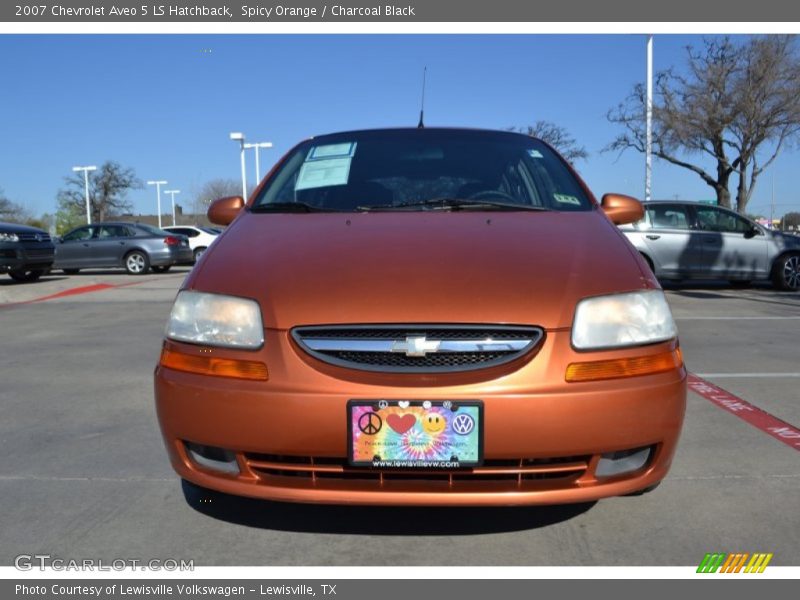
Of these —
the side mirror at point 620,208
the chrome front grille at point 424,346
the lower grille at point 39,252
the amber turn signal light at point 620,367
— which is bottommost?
the lower grille at point 39,252

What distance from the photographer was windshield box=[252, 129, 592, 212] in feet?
10.3

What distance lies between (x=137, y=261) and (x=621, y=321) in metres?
17.4

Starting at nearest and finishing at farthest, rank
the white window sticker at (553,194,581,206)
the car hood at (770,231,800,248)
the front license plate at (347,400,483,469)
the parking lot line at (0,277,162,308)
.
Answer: the front license plate at (347,400,483,469) < the white window sticker at (553,194,581,206) < the parking lot line at (0,277,162,308) < the car hood at (770,231,800,248)

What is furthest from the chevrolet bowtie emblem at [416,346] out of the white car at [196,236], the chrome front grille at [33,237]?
the white car at [196,236]

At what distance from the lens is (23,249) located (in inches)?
505

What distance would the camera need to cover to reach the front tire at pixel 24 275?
1373cm

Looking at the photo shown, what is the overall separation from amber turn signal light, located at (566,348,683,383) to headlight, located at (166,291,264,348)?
0.97 metres

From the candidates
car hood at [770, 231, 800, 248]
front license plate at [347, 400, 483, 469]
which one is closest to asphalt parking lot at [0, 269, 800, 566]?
front license plate at [347, 400, 483, 469]

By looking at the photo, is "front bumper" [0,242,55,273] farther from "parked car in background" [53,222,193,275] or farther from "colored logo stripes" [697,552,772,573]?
"colored logo stripes" [697,552,772,573]

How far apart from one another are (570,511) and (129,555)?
156 centimetres

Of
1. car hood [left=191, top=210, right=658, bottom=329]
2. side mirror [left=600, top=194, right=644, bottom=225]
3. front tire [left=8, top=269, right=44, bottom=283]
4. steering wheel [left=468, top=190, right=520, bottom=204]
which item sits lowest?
front tire [left=8, top=269, right=44, bottom=283]

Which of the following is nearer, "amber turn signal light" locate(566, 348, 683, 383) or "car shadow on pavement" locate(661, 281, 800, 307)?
"amber turn signal light" locate(566, 348, 683, 383)

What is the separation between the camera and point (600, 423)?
2041 mm

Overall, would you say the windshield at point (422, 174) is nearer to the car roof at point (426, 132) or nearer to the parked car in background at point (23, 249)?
the car roof at point (426, 132)
